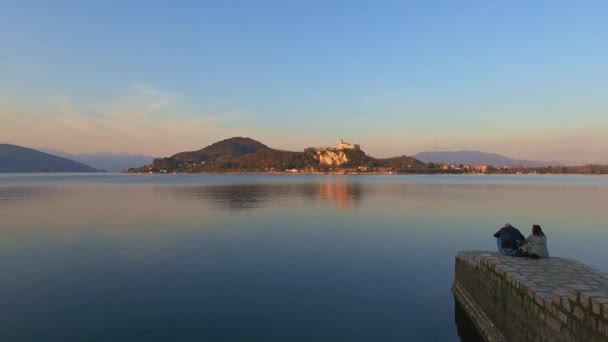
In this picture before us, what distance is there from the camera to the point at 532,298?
33.3ft

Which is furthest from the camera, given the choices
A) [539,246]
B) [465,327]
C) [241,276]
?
[241,276]

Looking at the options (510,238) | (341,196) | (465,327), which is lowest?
(465,327)

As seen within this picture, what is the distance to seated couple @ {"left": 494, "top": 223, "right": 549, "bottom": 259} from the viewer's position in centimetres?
1449

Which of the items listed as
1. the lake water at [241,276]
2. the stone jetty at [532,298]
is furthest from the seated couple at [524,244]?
the lake water at [241,276]

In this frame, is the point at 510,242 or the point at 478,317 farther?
the point at 510,242

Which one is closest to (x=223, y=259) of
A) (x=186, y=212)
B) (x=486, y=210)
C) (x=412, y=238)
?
(x=412, y=238)

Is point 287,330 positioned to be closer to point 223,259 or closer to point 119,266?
point 223,259

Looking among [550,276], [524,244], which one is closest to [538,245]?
[524,244]

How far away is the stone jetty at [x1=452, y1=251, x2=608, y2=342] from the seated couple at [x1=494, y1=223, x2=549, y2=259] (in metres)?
0.44

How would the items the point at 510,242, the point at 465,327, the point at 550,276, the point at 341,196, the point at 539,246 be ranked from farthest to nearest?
the point at 341,196, the point at 510,242, the point at 539,246, the point at 465,327, the point at 550,276

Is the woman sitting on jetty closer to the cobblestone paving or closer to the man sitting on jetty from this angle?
the cobblestone paving

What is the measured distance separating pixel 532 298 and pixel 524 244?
6282 millimetres

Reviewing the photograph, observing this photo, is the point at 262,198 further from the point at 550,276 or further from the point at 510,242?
the point at 550,276

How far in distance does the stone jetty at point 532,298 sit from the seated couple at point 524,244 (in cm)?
44
